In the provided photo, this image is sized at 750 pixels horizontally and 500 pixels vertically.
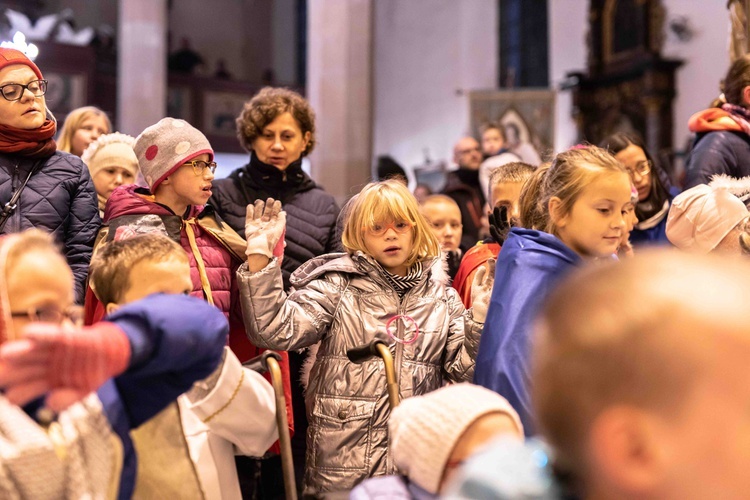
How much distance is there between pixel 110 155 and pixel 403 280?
1.83m

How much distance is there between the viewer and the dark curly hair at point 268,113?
170 inches

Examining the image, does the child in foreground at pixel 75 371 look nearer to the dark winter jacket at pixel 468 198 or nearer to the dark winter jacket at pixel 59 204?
the dark winter jacket at pixel 59 204

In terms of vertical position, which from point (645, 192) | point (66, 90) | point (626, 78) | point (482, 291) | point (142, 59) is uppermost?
point (626, 78)

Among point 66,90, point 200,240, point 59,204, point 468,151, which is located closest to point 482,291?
point 200,240

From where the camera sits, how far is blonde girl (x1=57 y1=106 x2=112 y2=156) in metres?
4.95

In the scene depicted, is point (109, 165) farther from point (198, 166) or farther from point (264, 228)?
point (264, 228)

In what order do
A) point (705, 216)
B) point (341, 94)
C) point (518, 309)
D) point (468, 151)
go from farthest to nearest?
point (341, 94)
point (468, 151)
point (705, 216)
point (518, 309)

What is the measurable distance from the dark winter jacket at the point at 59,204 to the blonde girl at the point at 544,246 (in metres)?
1.72

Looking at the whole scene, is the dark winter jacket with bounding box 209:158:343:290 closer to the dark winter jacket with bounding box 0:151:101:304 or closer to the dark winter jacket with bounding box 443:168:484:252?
the dark winter jacket with bounding box 0:151:101:304

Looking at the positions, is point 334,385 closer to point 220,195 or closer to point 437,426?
point 220,195

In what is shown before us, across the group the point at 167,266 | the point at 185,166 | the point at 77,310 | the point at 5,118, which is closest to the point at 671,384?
the point at 77,310

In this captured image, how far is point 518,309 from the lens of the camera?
9.14 feet

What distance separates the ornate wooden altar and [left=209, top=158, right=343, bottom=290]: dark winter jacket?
9.52 meters

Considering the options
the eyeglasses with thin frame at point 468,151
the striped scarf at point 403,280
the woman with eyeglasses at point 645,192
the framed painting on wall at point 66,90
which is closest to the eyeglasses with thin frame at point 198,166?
the striped scarf at point 403,280
